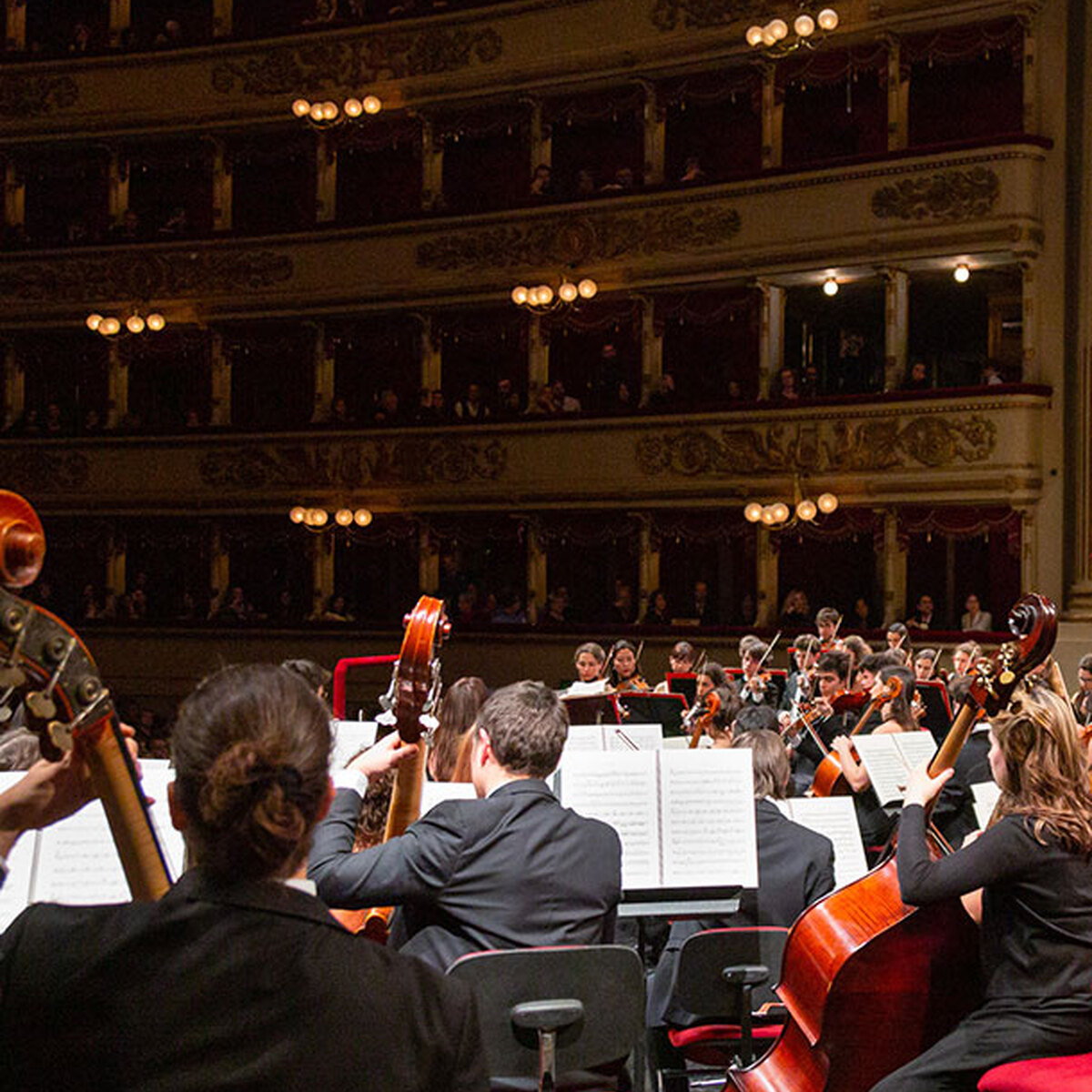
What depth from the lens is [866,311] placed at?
742 inches

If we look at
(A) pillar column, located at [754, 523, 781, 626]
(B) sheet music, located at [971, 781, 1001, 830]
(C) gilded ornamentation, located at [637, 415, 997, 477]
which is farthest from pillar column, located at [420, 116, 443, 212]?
(B) sheet music, located at [971, 781, 1001, 830]

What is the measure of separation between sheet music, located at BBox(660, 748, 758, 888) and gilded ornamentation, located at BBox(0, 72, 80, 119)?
19038 millimetres

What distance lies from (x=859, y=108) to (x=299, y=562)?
393 inches

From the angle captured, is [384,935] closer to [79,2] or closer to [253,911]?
[253,911]

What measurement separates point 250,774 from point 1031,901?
2376 mm

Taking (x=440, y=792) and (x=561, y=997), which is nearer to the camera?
(x=561, y=997)

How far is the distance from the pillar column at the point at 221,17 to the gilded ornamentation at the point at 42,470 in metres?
6.52

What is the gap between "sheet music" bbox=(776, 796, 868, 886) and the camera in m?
5.35

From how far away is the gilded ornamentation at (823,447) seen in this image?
603 inches

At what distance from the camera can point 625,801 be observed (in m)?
4.62

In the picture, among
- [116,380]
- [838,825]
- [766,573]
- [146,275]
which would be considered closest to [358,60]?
[146,275]

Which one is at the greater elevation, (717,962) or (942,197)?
(942,197)

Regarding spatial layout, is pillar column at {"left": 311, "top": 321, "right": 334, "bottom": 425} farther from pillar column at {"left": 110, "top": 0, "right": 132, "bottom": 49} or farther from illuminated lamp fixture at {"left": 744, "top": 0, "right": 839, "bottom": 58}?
illuminated lamp fixture at {"left": 744, "top": 0, "right": 839, "bottom": 58}

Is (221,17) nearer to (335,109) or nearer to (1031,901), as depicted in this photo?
(335,109)
